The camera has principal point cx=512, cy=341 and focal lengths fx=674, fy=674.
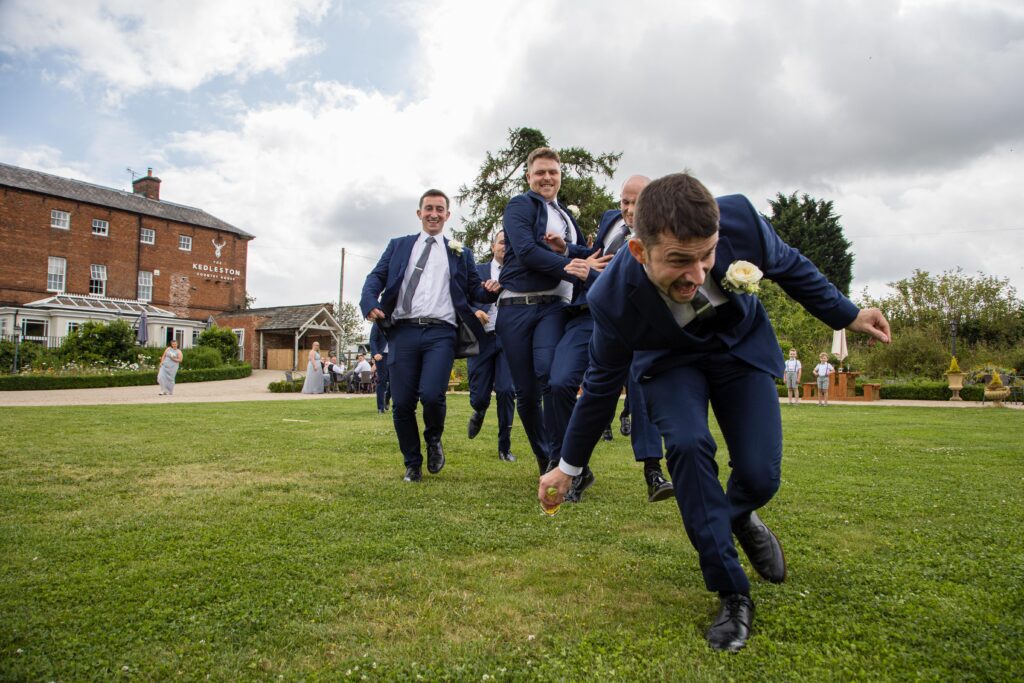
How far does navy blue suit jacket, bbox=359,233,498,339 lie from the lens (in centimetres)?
605

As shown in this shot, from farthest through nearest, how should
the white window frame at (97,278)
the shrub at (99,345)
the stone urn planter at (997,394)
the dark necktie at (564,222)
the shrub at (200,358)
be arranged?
the white window frame at (97,278) < the shrub at (200,358) < the shrub at (99,345) < the stone urn planter at (997,394) < the dark necktie at (564,222)

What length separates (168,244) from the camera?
48.8 m

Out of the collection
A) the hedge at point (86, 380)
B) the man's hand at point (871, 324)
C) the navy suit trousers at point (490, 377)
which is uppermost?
the man's hand at point (871, 324)

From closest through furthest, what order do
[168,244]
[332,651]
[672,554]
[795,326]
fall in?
[332,651]
[672,554]
[795,326]
[168,244]

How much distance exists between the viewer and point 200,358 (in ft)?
123

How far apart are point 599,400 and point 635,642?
94 cm

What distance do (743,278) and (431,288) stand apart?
394 centimetres

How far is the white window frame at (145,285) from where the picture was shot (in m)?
47.2

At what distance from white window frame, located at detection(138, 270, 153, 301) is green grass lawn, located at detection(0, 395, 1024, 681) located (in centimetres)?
4664

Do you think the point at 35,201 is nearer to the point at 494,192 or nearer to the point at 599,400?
the point at 494,192

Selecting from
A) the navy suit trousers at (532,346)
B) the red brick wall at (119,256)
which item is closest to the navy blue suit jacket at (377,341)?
the navy suit trousers at (532,346)

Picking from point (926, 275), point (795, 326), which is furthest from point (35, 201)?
point (926, 275)

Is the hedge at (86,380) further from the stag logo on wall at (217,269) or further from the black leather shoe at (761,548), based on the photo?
the black leather shoe at (761,548)

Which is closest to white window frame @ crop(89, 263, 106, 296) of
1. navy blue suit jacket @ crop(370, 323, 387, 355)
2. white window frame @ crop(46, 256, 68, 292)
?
white window frame @ crop(46, 256, 68, 292)
